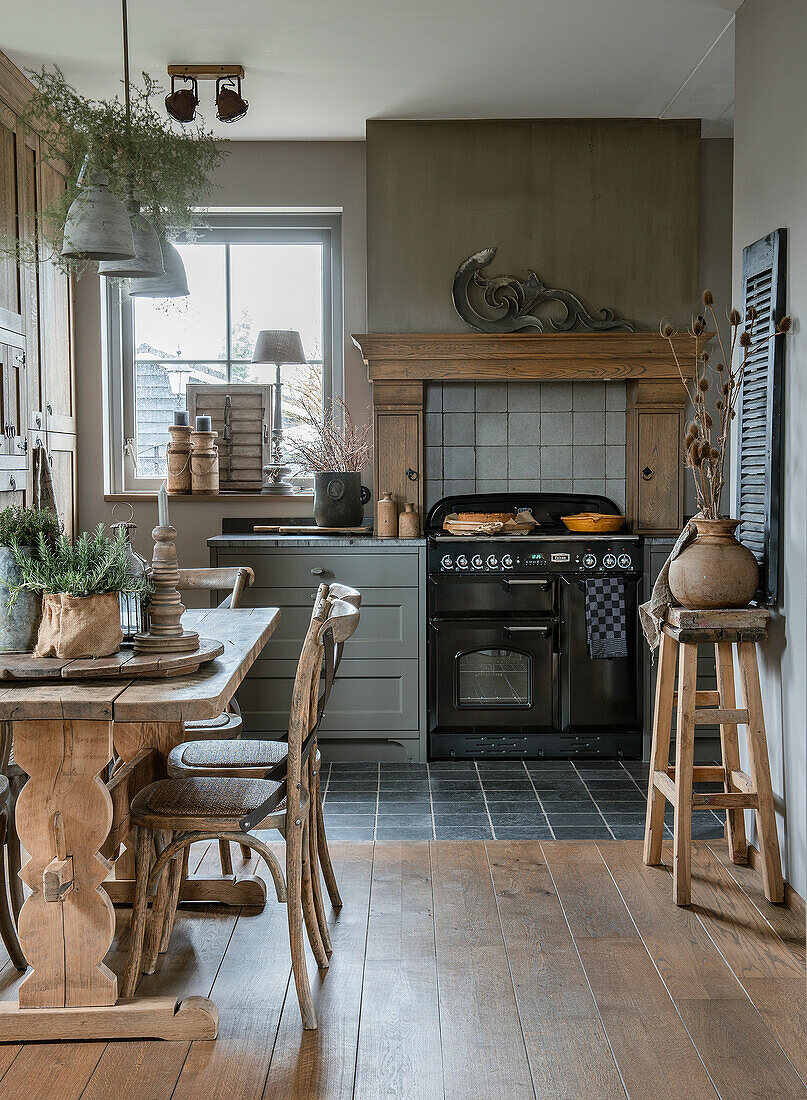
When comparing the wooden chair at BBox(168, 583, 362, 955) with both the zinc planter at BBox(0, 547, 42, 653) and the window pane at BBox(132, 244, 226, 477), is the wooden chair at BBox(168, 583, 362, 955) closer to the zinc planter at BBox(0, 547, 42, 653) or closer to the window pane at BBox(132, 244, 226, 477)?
the zinc planter at BBox(0, 547, 42, 653)

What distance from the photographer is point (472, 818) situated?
12.4 ft

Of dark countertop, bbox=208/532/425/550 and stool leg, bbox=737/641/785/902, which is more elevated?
dark countertop, bbox=208/532/425/550

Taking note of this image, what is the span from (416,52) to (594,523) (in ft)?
6.95

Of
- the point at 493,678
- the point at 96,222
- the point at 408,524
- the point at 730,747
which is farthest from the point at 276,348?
the point at 730,747

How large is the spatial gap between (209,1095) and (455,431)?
347cm

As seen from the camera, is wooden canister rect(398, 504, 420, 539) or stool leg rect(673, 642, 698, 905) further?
wooden canister rect(398, 504, 420, 539)

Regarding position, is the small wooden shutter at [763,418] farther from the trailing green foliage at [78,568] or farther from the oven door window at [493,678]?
the trailing green foliage at [78,568]

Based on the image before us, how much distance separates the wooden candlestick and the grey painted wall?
Answer: 2.68 m

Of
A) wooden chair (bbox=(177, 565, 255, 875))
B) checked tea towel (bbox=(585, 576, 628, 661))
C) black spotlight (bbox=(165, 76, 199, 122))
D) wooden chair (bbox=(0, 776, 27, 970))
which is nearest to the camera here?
wooden chair (bbox=(0, 776, 27, 970))

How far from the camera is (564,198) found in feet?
15.6

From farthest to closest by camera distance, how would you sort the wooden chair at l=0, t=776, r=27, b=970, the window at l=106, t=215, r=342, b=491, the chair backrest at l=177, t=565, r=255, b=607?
1. the window at l=106, t=215, r=342, b=491
2. the chair backrest at l=177, t=565, r=255, b=607
3. the wooden chair at l=0, t=776, r=27, b=970

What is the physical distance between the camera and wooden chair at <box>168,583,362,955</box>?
2611 millimetres

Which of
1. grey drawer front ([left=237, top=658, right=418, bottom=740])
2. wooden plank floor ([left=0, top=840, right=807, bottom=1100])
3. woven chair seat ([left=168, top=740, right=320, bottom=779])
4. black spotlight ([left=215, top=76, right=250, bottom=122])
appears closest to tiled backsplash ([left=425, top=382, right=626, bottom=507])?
grey drawer front ([left=237, top=658, right=418, bottom=740])

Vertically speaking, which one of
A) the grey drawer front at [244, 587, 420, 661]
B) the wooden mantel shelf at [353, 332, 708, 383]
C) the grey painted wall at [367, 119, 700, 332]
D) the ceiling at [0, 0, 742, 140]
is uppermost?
the ceiling at [0, 0, 742, 140]
